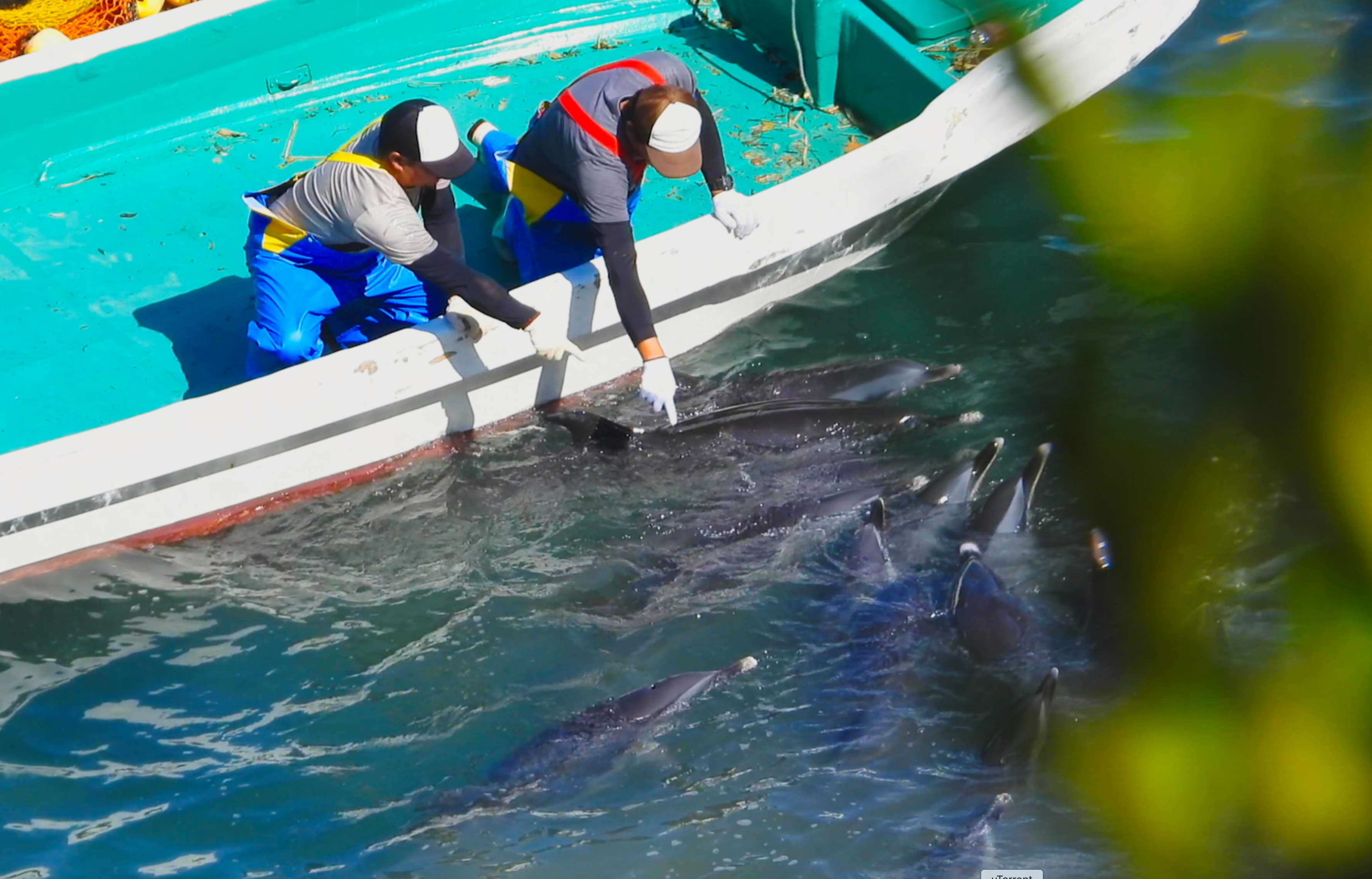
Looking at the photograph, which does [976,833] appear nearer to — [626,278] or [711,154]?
[626,278]

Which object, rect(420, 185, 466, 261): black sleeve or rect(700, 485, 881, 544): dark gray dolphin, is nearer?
rect(700, 485, 881, 544): dark gray dolphin

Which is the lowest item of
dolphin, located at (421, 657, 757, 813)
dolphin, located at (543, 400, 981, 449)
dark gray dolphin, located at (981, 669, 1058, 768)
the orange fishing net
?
dark gray dolphin, located at (981, 669, 1058, 768)

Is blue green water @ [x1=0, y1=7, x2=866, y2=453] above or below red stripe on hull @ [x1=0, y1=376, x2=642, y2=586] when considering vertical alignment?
above

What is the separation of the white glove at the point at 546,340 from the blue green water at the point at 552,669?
0.50m

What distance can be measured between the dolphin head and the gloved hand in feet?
5.48

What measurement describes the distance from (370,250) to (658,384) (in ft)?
4.49

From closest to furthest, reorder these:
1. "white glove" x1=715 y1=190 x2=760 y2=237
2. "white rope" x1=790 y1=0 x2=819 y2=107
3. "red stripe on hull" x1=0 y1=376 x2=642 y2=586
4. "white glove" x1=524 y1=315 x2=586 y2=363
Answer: "red stripe on hull" x1=0 y1=376 x2=642 y2=586
"white glove" x1=524 y1=315 x2=586 y2=363
"white glove" x1=715 y1=190 x2=760 y2=237
"white rope" x1=790 y1=0 x2=819 y2=107

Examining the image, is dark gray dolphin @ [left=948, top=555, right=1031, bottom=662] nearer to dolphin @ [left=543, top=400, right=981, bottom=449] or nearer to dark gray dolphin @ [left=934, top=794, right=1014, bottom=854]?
dark gray dolphin @ [left=934, top=794, right=1014, bottom=854]

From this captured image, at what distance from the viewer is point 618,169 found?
177 inches

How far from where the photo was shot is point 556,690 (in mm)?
4207

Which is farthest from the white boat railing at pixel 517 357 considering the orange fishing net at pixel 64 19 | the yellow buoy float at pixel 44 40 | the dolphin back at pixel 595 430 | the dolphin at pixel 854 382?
the orange fishing net at pixel 64 19

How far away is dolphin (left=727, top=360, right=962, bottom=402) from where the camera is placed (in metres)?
5.17

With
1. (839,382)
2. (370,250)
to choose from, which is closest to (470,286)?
(370,250)

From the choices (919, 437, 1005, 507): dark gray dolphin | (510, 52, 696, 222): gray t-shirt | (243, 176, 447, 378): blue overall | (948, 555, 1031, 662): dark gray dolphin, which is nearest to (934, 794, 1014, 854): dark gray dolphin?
(948, 555, 1031, 662): dark gray dolphin
